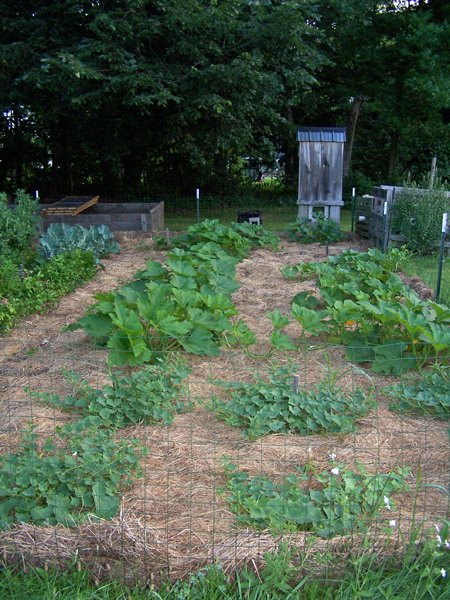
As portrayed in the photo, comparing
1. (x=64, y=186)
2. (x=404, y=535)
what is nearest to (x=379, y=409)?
(x=404, y=535)

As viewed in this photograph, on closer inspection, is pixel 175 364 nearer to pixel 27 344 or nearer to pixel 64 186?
pixel 27 344

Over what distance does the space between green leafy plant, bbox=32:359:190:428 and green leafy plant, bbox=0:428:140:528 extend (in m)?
0.37

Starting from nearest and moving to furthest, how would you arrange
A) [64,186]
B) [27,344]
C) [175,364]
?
[175,364] → [27,344] → [64,186]

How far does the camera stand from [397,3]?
19531 mm

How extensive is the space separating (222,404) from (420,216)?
281 inches

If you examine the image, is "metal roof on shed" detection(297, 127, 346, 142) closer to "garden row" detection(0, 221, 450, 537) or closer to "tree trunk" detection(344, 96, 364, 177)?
"tree trunk" detection(344, 96, 364, 177)

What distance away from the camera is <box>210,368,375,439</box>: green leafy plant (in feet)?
14.1

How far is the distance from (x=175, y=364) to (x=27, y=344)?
190 cm

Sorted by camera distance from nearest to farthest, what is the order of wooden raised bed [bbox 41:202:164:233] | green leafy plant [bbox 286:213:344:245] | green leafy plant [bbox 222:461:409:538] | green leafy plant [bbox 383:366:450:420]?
green leafy plant [bbox 222:461:409:538] < green leafy plant [bbox 383:366:450:420] < green leafy plant [bbox 286:213:344:245] < wooden raised bed [bbox 41:202:164:233]

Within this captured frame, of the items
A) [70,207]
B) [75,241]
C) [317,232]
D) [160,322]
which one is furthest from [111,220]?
[160,322]

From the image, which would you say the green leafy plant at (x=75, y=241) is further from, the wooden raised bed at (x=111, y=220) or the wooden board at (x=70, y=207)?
the wooden board at (x=70, y=207)

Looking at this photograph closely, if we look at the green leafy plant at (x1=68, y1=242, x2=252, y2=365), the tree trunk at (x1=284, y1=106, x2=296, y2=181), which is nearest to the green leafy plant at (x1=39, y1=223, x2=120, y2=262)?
the green leafy plant at (x1=68, y1=242, x2=252, y2=365)

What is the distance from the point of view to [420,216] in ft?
35.1

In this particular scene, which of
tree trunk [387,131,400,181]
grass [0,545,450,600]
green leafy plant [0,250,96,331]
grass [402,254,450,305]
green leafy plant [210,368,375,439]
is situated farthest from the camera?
tree trunk [387,131,400,181]
